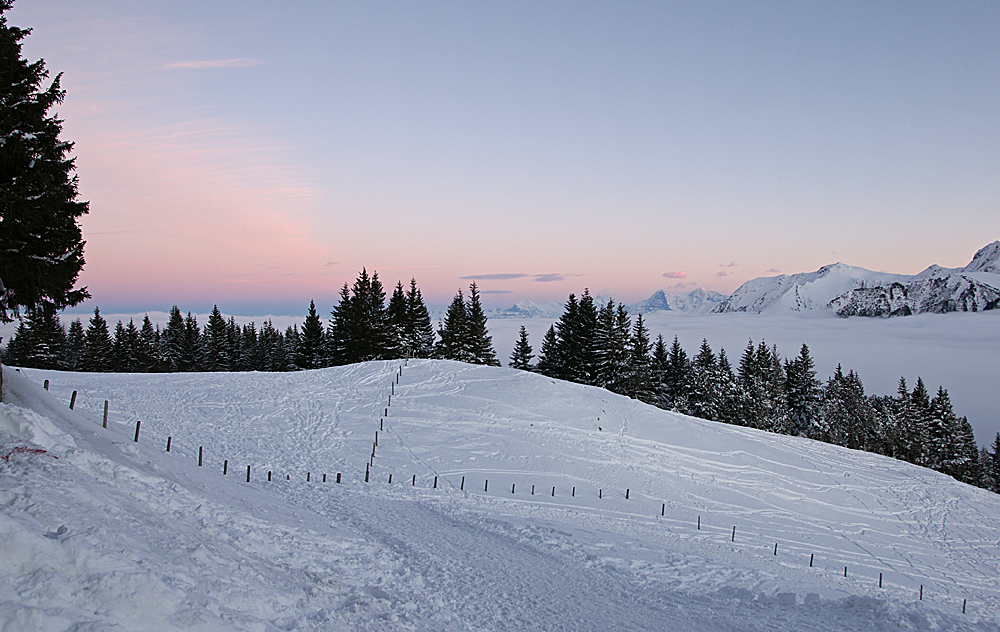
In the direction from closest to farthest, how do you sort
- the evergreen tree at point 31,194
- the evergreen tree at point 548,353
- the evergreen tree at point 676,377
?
the evergreen tree at point 31,194
the evergreen tree at point 548,353
the evergreen tree at point 676,377

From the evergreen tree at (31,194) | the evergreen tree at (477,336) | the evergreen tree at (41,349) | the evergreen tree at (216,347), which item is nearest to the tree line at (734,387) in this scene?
the evergreen tree at (477,336)

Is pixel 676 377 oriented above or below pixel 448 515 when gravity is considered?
above

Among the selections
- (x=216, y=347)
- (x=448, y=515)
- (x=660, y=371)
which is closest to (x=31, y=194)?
(x=448, y=515)

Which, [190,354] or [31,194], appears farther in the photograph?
[190,354]

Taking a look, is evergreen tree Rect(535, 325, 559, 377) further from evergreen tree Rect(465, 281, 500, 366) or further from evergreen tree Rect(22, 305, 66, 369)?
evergreen tree Rect(22, 305, 66, 369)

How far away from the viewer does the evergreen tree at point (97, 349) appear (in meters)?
68.1

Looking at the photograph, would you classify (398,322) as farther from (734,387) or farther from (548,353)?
(734,387)

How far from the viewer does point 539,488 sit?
3097cm

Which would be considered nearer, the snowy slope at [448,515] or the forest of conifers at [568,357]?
the snowy slope at [448,515]

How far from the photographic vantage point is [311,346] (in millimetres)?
73000

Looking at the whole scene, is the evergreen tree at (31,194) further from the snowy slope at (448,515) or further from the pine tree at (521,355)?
the pine tree at (521,355)

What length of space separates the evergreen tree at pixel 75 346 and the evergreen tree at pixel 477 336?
59.6m

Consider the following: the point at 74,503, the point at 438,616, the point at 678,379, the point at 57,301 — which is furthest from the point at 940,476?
the point at 57,301

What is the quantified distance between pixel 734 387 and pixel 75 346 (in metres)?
103
